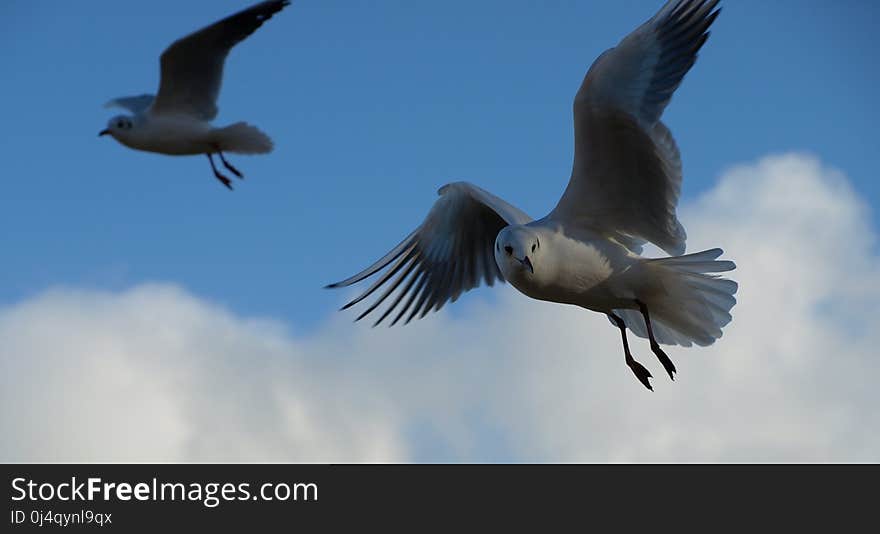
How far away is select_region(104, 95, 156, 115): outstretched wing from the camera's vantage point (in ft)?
33.2

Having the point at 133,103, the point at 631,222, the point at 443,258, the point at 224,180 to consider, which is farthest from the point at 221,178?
the point at 631,222

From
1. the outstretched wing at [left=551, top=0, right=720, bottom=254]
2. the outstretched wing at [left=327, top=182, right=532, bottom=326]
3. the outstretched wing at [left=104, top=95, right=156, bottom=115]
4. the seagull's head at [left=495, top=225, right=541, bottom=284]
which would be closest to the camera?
the seagull's head at [left=495, top=225, right=541, bottom=284]

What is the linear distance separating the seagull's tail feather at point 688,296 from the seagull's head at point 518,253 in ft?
2.13

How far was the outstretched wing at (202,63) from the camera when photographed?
345 inches

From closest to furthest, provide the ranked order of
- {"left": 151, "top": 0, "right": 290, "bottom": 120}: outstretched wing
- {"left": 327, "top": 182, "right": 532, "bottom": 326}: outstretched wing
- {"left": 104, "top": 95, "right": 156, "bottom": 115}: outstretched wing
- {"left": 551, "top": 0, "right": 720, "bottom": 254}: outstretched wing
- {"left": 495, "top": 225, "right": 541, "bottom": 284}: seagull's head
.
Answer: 1. {"left": 495, "top": 225, "right": 541, "bottom": 284}: seagull's head
2. {"left": 551, "top": 0, "right": 720, "bottom": 254}: outstretched wing
3. {"left": 327, "top": 182, "right": 532, "bottom": 326}: outstretched wing
4. {"left": 151, "top": 0, "right": 290, "bottom": 120}: outstretched wing
5. {"left": 104, "top": 95, "right": 156, "bottom": 115}: outstretched wing

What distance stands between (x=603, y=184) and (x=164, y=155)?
461 cm

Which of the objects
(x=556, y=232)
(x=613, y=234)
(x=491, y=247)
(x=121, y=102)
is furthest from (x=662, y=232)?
(x=121, y=102)

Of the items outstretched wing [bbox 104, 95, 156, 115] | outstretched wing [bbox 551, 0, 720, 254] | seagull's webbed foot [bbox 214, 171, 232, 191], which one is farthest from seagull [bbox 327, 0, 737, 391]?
outstretched wing [bbox 104, 95, 156, 115]

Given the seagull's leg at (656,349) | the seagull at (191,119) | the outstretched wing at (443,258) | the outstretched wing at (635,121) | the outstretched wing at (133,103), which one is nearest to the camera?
the outstretched wing at (635,121)

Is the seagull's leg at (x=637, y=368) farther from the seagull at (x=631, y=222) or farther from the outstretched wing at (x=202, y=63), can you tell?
the outstretched wing at (x=202, y=63)

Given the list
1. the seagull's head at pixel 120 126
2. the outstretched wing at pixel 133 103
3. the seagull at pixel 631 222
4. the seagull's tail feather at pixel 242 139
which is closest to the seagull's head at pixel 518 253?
the seagull at pixel 631 222

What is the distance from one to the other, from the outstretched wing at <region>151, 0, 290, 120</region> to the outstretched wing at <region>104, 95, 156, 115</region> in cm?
87

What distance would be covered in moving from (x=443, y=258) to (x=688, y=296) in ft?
5.27

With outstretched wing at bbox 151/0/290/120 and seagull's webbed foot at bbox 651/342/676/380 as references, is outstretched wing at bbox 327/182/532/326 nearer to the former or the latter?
seagull's webbed foot at bbox 651/342/676/380
